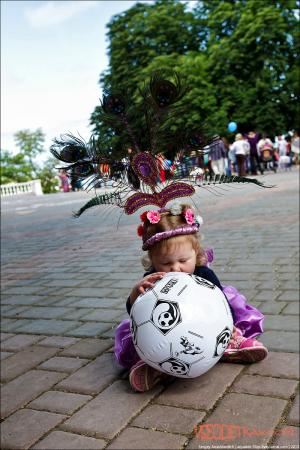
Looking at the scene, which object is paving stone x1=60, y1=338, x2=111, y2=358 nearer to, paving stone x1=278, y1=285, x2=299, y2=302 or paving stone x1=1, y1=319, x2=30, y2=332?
paving stone x1=1, y1=319, x2=30, y2=332

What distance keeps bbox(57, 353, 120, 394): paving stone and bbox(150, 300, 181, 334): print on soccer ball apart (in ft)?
2.15

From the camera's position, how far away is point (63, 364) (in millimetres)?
3420

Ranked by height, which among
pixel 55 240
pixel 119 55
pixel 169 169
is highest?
pixel 119 55

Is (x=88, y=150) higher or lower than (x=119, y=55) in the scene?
lower

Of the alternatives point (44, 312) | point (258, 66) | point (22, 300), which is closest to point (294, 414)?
point (44, 312)

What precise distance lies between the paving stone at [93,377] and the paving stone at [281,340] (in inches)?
39.0

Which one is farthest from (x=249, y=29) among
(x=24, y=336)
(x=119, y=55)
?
(x=24, y=336)

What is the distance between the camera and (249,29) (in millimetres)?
31094

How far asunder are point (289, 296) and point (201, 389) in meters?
1.78

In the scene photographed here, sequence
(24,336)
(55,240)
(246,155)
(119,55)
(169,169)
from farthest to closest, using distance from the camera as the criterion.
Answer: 1. (119,55)
2. (246,155)
3. (55,240)
4. (24,336)
5. (169,169)

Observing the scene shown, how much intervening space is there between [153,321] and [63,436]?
2.26ft

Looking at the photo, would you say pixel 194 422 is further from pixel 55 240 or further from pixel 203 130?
pixel 55 240

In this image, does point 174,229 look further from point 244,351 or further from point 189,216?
point 244,351

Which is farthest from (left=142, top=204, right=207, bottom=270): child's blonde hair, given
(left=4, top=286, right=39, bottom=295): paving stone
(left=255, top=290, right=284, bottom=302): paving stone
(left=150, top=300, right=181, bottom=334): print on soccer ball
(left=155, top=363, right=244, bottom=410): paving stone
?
(left=4, top=286, right=39, bottom=295): paving stone
